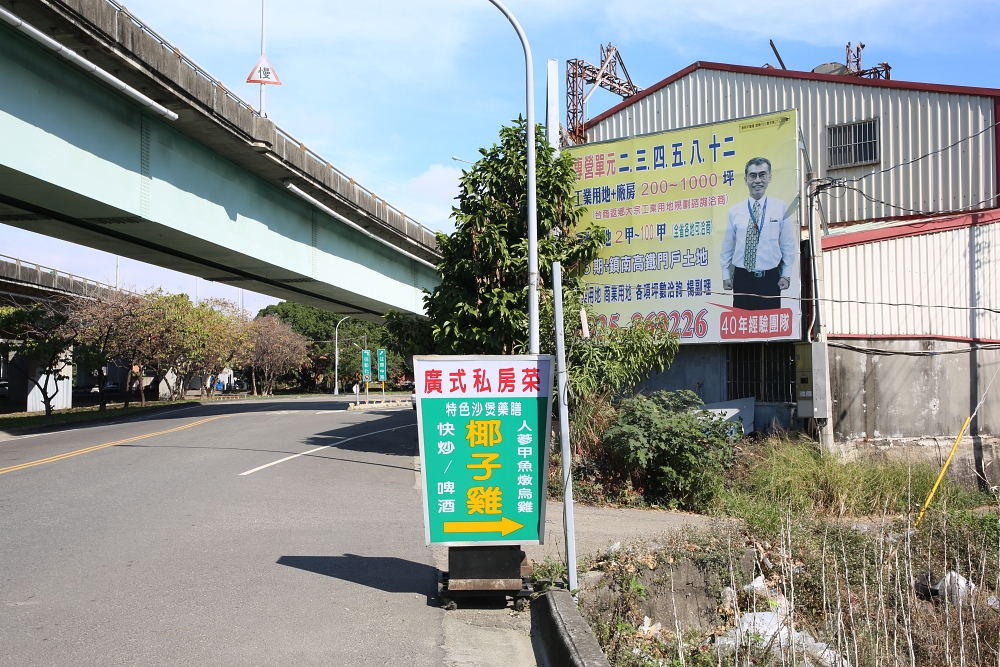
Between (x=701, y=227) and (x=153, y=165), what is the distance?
1078 cm

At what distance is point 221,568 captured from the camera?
7703mm

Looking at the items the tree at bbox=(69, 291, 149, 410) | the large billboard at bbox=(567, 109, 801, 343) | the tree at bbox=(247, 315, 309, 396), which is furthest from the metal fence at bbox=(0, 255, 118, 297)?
the large billboard at bbox=(567, 109, 801, 343)

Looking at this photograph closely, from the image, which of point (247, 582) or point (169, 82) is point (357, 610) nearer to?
point (247, 582)

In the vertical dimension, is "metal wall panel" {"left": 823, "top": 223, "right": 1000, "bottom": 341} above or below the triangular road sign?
below

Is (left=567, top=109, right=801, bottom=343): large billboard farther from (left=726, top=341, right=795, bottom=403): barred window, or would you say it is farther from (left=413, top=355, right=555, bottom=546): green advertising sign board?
(left=413, top=355, right=555, bottom=546): green advertising sign board

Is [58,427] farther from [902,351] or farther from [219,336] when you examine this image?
[219,336]

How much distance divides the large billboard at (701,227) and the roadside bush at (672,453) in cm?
324

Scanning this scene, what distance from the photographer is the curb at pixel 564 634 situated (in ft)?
15.6

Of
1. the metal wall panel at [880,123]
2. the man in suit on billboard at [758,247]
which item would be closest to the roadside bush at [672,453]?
the man in suit on billboard at [758,247]

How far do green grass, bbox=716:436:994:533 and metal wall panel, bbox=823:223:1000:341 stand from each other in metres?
3.04

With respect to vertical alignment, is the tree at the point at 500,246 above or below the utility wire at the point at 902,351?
above

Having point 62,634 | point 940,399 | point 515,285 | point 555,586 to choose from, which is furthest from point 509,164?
point 62,634

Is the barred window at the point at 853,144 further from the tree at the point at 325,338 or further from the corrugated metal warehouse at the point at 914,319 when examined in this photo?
the tree at the point at 325,338

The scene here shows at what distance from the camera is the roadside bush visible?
1221cm
